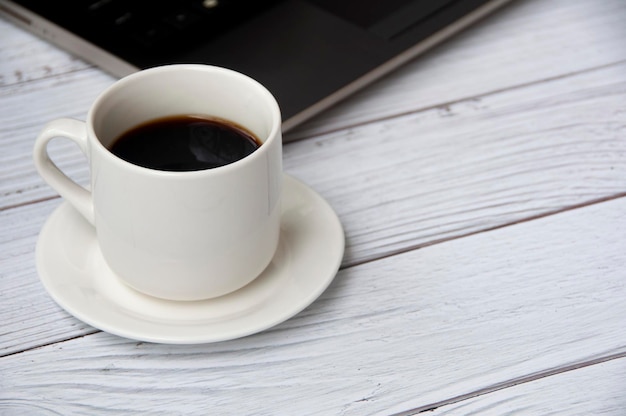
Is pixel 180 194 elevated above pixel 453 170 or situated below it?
above

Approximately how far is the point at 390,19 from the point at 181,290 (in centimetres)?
37

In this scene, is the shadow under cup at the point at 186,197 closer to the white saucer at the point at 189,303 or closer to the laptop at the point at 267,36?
the white saucer at the point at 189,303

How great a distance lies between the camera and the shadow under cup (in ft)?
1.50

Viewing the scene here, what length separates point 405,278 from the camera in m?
0.57

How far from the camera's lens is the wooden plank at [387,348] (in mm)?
479

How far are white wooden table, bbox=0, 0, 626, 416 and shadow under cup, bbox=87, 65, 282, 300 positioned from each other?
5 centimetres

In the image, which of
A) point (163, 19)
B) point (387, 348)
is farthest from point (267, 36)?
point (387, 348)

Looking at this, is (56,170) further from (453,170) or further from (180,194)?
(453,170)

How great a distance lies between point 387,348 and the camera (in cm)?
51

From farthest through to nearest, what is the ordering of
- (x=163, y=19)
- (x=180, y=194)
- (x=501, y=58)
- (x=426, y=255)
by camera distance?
1. (x=501, y=58)
2. (x=163, y=19)
3. (x=426, y=255)
4. (x=180, y=194)

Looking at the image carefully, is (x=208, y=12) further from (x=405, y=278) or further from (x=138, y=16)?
(x=405, y=278)

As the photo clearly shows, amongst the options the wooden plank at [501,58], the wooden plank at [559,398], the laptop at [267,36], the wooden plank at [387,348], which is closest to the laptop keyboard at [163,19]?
the laptop at [267,36]

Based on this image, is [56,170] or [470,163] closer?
[56,170]

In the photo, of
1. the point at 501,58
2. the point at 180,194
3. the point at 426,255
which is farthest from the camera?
the point at 501,58
